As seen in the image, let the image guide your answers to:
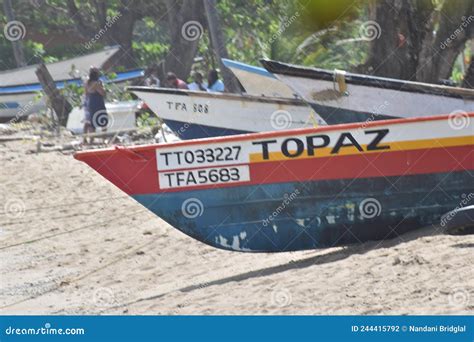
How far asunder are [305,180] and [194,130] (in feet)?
22.4

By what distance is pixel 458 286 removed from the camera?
8102 millimetres

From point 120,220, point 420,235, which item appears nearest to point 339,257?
point 420,235

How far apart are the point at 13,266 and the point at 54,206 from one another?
10.9 feet

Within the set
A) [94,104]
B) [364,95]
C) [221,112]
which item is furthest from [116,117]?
[364,95]

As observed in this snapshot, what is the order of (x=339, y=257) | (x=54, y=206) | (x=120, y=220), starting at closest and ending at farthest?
(x=339, y=257) < (x=120, y=220) < (x=54, y=206)

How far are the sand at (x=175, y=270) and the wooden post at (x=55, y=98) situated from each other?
798cm

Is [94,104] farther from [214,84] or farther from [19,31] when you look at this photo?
[19,31]

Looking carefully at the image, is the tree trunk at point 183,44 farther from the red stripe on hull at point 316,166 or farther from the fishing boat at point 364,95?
the red stripe on hull at point 316,166

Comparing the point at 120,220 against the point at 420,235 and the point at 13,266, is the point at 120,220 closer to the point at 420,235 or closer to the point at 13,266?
the point at 13,266

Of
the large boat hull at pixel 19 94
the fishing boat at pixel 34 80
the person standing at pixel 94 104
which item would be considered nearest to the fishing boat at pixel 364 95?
the person standing at pixel 94 104

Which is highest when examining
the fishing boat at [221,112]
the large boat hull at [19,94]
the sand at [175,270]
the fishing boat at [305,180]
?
the large boat hull at [19,94]

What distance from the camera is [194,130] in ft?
58.2

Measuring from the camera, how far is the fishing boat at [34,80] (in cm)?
2770
